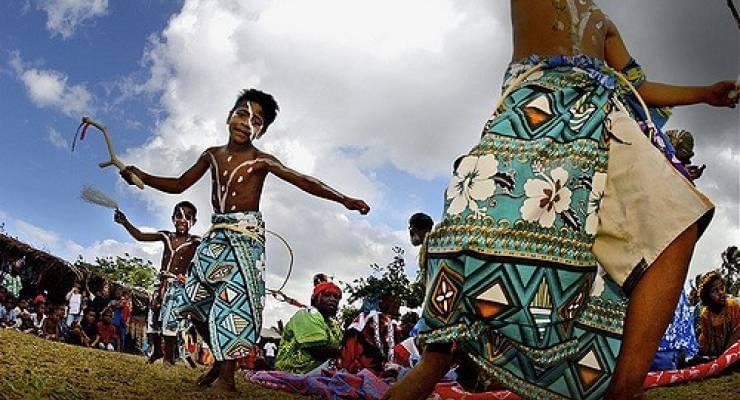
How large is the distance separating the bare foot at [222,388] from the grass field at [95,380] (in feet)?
0.21

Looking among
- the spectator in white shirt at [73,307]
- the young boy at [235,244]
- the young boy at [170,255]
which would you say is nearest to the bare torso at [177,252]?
the young boy at [170,255]

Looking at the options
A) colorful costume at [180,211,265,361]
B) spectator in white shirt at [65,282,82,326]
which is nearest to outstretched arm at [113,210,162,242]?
colorful costume at [180,211,265,361]

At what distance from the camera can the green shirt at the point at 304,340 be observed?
20.6 ft

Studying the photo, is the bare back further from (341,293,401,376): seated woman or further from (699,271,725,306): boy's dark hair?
(699,271,725,306): boy's dark hair

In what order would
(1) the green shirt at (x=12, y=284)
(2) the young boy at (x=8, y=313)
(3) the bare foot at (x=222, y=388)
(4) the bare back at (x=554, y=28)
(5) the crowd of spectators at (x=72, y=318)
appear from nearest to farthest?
(4) the bare back at (x=554, y=28) → (3) the bare foot at (x=222, y=388) → (2) the young boy at (x=8, y=313) → (5) the crowd of spectators at (x=72, y=318) → (1) the green shirt at (x=12, y=284)

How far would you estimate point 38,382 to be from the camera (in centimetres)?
342

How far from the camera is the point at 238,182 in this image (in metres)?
5.00

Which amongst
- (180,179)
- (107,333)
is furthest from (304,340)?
(107,333)

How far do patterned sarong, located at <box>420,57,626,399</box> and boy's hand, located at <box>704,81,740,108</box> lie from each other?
0.48m

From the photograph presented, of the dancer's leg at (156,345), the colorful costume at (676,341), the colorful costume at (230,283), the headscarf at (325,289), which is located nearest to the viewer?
the colorful costume at (230,283)

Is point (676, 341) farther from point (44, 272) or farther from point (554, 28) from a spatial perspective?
point (44, 272)

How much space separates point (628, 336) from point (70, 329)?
11961 mm

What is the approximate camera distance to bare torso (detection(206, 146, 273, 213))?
16.4ft

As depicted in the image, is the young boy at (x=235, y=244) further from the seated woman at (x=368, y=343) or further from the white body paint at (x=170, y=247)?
the white body paint at (x=170, y=247)
